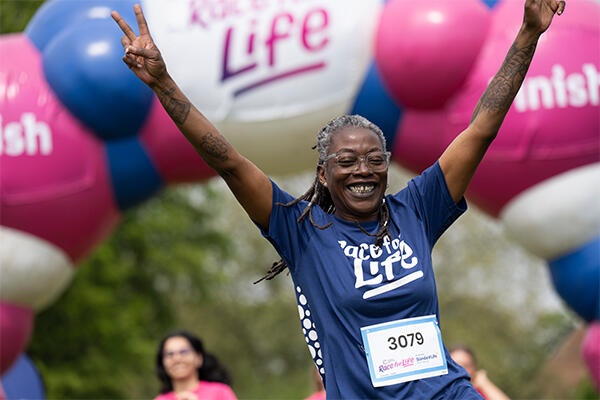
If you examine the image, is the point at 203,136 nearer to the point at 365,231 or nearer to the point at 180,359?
the point at 365,231

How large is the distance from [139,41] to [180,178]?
14.1 feet

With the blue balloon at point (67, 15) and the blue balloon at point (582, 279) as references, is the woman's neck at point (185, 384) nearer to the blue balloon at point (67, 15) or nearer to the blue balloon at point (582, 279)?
the blue balloon at point (67, 15)

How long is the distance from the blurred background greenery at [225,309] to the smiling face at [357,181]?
240 inches

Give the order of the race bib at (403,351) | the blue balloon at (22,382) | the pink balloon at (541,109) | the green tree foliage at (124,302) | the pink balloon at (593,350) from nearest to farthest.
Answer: the race bib at (403,351)
the pink balloon at (541,109)
the pink balloon at (593,350)
the blue balloon at (22,382)
the green tree foliage at (124,302)

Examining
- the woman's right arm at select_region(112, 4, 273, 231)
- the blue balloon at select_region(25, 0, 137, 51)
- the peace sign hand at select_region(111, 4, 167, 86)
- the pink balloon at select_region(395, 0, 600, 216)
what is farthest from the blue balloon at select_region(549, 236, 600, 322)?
the peace sign hand at select_region(111, 4, 167, 86)

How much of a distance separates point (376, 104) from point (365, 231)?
3.83 metres

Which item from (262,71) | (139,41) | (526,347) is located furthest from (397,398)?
(526,347)

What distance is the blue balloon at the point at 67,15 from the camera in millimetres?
6219

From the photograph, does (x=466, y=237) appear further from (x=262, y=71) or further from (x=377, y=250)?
(x=377, y=250)

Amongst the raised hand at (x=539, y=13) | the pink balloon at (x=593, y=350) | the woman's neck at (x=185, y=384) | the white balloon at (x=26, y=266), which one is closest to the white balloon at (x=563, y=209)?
the pink balloon at (x=593, y=350)

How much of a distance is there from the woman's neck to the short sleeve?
253cm

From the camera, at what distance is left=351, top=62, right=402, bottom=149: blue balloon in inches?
240

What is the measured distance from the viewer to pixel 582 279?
5.98 metres

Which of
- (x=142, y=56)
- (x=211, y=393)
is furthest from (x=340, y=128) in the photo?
(x=211, y=393)
